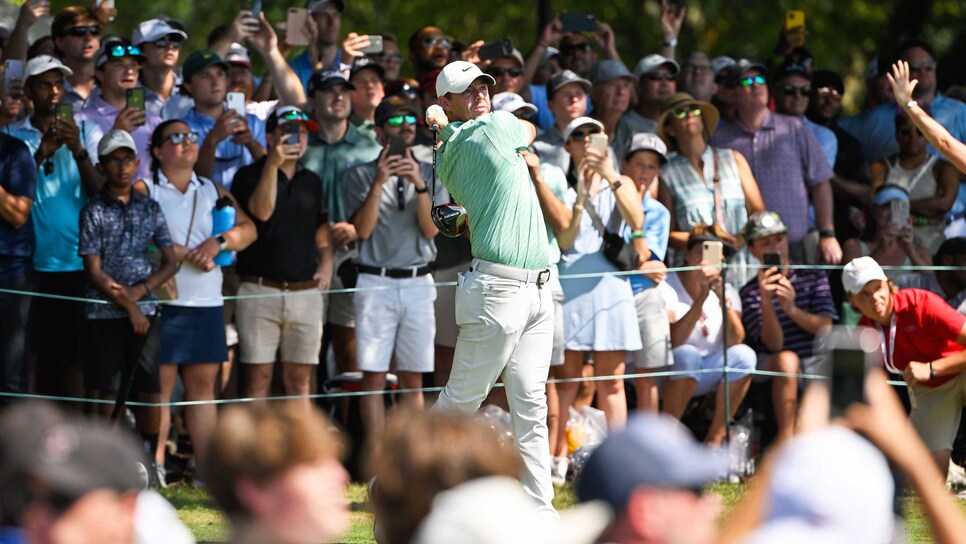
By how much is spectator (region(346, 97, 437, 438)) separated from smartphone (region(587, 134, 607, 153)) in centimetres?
107

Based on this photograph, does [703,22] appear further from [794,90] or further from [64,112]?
[64,112]

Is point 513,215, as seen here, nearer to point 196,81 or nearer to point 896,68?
point 896,68

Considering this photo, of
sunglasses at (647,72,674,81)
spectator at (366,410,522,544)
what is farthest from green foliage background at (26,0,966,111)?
spectator at (366,410,522,544)

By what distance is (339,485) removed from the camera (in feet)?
11.3

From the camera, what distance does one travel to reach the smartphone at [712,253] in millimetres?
10156

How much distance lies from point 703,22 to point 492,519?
18069 millimetres

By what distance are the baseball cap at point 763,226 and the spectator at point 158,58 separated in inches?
163

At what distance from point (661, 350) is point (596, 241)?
Result: 86 centimetres

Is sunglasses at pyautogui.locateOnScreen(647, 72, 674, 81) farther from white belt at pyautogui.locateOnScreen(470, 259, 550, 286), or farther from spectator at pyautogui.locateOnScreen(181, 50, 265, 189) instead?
white belt at pyautogui.locateOnScreen(470, 259, 550, 286)

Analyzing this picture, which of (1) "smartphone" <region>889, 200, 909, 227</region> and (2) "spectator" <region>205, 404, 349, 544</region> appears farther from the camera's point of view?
(1) "smartphone" <region>889, 200, 909, 227</region>

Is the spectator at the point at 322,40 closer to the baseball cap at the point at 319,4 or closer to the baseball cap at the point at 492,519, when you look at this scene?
the baseball cap at the point at 319,4

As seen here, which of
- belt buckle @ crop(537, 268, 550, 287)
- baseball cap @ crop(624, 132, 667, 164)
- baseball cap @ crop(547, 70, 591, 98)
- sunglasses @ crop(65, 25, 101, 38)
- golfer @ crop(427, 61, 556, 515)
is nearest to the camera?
golfer @ crop(427, 61, 556, 515)

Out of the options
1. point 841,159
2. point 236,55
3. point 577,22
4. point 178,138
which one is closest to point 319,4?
point 236,55

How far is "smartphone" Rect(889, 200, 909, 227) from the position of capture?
1106 cm
